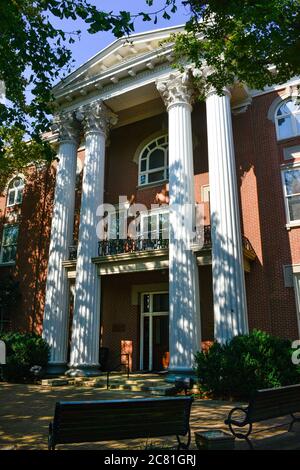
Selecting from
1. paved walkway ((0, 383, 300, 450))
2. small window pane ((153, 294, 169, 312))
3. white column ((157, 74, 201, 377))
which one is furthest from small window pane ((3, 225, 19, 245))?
white column ((157, 74, 201, 377))

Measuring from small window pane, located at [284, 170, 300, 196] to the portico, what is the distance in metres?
2.71

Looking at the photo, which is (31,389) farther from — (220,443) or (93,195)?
(220,443)

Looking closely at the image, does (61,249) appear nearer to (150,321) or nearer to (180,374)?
(150,321)

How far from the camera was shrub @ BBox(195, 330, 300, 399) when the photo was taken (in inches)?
425

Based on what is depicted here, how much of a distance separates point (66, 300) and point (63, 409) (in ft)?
43.8

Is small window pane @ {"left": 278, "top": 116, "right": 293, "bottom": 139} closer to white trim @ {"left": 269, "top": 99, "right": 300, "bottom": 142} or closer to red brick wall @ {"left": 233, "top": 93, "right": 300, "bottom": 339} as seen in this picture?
white trim @ {"left": 269, "top": 99, "right": 300, "bottom": 142}

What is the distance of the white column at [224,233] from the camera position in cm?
1277

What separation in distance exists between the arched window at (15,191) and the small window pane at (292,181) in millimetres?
16724

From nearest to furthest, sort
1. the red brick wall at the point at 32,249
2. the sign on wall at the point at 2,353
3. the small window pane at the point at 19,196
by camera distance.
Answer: the sign on wall at the point at 2,353 < the red brick wall at the point at 32,249 < the small window pane at the point at 19,196

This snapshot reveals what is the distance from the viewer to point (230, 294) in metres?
12.9

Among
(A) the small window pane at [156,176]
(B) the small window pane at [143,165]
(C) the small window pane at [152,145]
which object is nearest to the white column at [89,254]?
(C) the small window pane at [152,145]

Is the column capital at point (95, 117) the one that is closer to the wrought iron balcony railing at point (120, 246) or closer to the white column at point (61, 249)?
the white column at point (61, 249)

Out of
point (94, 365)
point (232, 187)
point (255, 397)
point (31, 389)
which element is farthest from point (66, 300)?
point (255, 397)

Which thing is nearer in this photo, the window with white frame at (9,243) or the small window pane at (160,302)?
the small window pane at (160,302)
